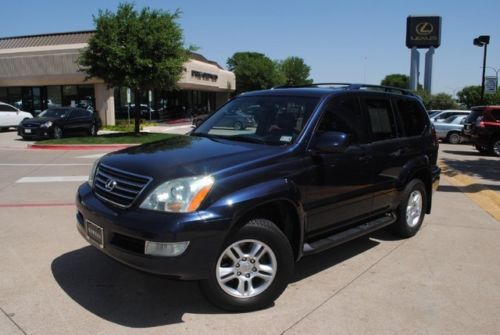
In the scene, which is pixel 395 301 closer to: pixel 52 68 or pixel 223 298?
pixel 223 298

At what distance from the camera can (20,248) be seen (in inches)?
214

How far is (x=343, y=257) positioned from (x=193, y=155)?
7.23 feet

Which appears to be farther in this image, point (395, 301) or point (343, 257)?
point (343, 257)

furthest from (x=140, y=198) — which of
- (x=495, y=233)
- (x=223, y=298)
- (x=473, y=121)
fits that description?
(x=473, y=121)

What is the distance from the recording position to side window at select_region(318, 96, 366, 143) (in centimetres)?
470

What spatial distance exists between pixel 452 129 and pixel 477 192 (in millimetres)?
14453

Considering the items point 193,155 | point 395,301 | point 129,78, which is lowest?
point 395,301

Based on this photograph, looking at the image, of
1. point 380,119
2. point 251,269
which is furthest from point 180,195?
point 380,119

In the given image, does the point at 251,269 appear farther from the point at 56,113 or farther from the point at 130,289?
the point at 56,113

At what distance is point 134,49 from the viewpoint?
19781 mm

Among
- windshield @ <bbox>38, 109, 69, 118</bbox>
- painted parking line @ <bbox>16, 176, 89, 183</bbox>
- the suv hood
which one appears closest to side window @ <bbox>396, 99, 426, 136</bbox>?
the suv hood

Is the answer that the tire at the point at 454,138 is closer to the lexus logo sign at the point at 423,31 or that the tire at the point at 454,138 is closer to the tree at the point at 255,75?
the tree at the point at 255,75

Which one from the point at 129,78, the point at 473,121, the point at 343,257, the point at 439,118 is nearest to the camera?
the point at 343,257

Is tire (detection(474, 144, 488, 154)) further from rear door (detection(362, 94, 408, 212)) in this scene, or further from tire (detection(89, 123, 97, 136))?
tire (detection(89, 123, 97, 136))
